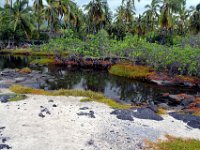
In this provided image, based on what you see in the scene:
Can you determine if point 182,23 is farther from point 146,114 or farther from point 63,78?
point 146,114

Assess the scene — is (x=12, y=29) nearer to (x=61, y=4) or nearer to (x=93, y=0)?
(x=61, y=4)

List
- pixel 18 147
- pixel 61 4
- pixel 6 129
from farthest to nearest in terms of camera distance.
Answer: pixel 61 4
pixel 6 129
pixel 18 147

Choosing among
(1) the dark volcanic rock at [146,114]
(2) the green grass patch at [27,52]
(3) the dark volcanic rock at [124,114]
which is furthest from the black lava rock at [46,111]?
(2) the green grass patch at [27,52]

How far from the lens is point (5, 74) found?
149 feet

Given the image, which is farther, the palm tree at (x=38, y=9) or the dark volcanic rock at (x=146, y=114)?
the palm tree at (x=38, y=9)

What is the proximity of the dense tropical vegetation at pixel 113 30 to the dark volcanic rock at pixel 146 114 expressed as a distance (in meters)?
21.6

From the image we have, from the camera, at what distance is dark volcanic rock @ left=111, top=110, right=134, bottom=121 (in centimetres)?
2265

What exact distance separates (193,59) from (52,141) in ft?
107

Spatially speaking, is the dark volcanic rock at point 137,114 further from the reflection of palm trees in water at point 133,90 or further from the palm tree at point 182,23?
the palm tree at point 182,23

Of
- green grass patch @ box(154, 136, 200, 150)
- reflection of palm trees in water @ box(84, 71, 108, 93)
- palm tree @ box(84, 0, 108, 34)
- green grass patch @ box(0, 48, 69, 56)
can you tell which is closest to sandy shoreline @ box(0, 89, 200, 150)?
green grass patch @ box(154, 136, 200, 150)

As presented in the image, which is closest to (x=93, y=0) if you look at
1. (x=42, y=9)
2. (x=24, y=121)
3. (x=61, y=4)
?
(x=61, y=4)

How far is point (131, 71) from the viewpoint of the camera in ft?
162

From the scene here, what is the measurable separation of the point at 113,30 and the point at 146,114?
75415mm

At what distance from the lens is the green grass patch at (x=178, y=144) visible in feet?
56.4
